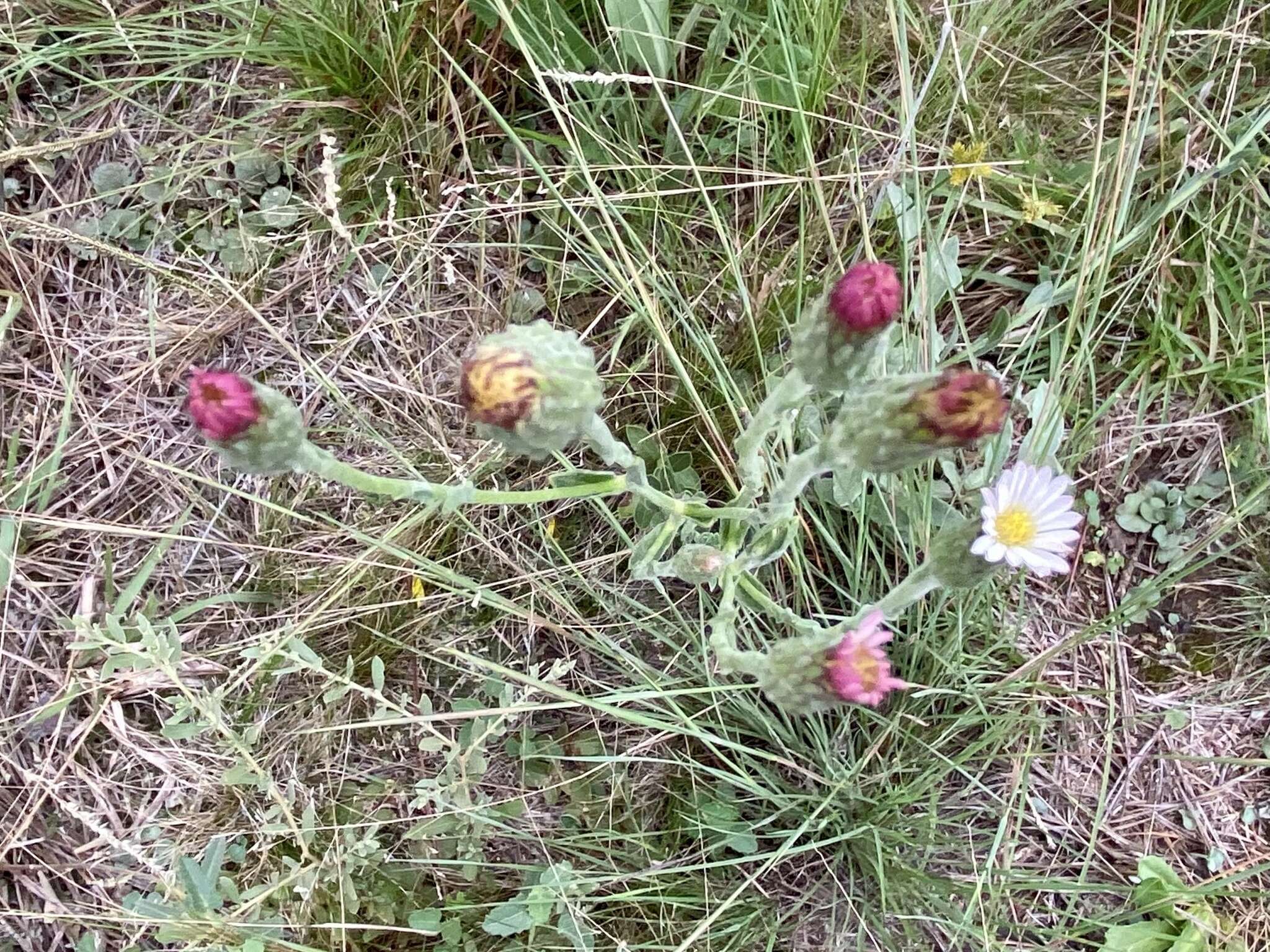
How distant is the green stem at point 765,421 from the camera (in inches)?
76.6

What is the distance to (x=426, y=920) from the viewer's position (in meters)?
2.79

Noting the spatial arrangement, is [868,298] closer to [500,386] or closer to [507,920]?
[500,386]

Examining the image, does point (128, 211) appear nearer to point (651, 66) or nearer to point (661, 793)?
point (651, 66)

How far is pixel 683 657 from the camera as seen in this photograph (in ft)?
9.57

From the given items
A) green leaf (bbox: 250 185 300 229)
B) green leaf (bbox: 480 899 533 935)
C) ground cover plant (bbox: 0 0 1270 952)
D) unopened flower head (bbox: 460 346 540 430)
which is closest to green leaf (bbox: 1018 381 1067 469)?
ground cover plant (bbox: 0 0 1270 952)

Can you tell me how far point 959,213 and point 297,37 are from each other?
80.6 inches

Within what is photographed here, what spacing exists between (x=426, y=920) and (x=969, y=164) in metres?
2.57

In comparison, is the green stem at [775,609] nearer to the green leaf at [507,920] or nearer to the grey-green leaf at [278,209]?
the green leaf at [507,920]

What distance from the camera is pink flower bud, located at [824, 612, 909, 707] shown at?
1.77 metres

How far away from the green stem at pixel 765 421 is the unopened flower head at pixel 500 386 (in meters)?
0.50

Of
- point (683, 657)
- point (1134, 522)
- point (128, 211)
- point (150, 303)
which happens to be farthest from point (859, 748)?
point (128, 211)

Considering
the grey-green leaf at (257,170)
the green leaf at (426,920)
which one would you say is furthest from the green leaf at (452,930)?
the grey-green leaf at (257,170)

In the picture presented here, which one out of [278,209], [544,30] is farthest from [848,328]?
[278,209]

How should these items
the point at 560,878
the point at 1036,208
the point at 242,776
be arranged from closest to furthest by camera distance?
the point at 242,776
the point at 560,878
the point at 1036,208
